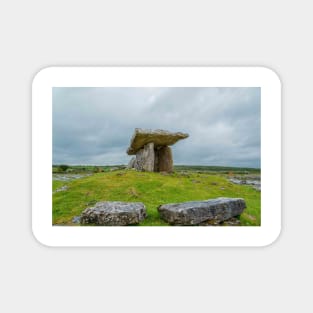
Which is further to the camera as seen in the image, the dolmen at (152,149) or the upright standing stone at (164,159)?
the upright standing stone at (164,159)

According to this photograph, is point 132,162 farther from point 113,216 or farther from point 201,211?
point 201,211

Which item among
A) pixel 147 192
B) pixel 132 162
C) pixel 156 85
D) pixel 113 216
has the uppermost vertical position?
pixel 156 85

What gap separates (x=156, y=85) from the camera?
4.34 meters

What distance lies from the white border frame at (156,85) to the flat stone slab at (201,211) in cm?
17

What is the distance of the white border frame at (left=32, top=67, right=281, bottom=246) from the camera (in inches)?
165

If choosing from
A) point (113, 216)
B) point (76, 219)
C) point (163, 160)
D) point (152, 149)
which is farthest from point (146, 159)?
point (113, 216)

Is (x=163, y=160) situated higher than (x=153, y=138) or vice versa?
(x=153, y=138)

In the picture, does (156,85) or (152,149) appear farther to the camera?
(152,149)

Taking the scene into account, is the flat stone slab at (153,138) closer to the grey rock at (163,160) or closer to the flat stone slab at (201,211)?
the grey rock at (163,160)

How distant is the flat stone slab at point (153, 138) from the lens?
8302mm

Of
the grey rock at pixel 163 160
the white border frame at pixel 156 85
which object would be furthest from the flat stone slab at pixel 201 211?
the grey rock at pixel 163 160

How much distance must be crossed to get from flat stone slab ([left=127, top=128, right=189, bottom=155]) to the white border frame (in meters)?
3.93

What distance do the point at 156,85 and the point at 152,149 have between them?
15.5 ft
